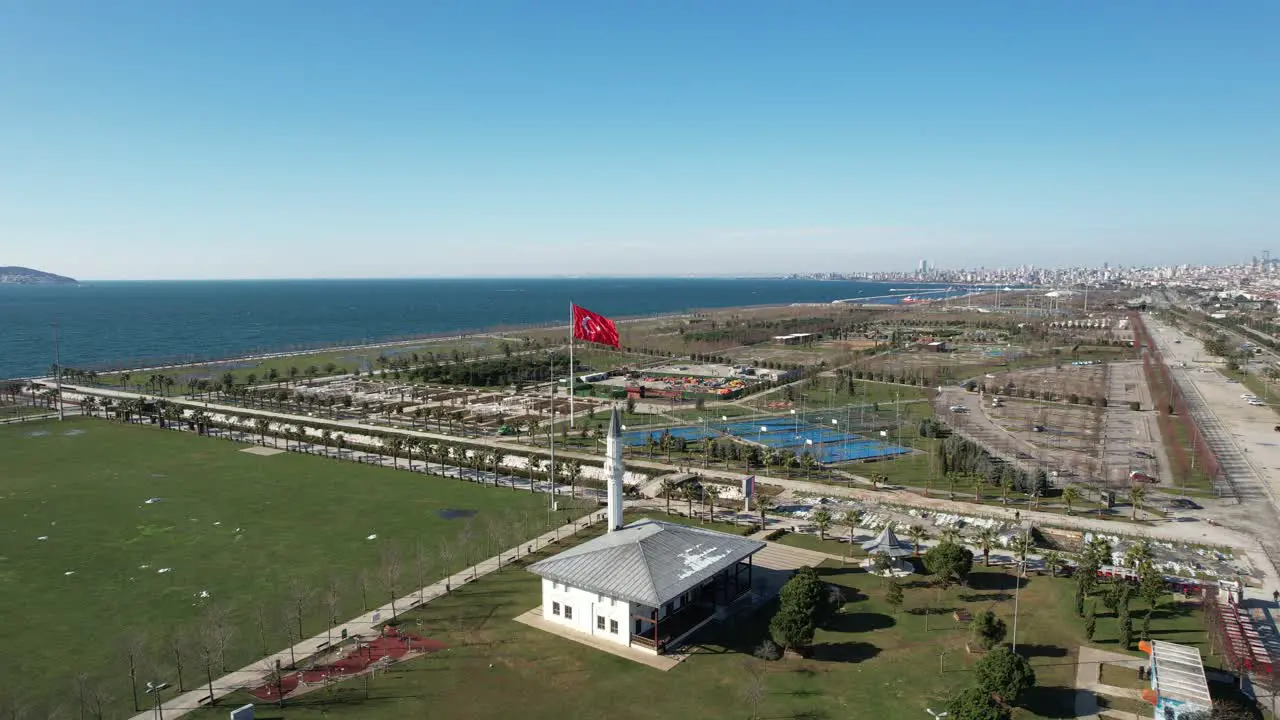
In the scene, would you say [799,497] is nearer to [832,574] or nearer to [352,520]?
[832,574]

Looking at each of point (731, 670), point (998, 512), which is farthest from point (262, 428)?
point (998, 512)

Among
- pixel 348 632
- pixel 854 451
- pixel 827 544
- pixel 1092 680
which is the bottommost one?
pixel 1092 680

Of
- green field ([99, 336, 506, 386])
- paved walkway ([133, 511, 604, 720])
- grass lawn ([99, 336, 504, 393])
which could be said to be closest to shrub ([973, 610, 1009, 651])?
paved walkway ([133, 511, 604, 720])

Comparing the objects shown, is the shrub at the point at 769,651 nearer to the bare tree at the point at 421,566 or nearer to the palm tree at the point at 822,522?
the palm tree at the point at 822,522

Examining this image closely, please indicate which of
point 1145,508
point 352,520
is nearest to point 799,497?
point 1145,508

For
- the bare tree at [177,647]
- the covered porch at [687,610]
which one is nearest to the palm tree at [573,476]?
the covered porch at [687,610]

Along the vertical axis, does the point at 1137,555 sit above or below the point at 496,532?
above

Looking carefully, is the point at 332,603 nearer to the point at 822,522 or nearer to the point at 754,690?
the point at 754,690
